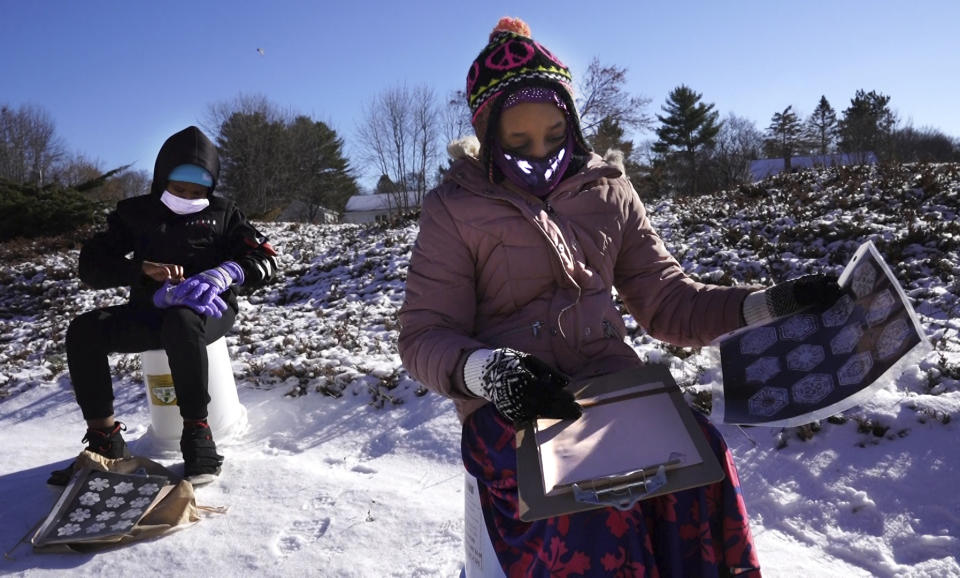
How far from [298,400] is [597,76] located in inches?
687

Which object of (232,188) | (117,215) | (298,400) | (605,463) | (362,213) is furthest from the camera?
(362,213)

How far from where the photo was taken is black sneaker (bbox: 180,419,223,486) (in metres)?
2.81

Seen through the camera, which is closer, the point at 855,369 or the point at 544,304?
the point at 855,369

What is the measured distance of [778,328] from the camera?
167 cm

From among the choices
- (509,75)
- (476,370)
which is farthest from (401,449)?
(509,75)

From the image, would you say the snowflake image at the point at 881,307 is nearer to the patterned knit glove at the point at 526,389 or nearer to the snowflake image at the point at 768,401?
the snowflake image at the point at 768,401

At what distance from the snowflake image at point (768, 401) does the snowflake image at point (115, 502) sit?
2354 millimetres

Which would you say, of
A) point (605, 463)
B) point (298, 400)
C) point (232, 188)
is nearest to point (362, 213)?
point (232, 188)

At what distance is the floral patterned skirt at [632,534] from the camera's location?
135 centimetres

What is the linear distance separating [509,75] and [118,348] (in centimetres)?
233

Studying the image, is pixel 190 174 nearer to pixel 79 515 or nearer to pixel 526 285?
pixel 79 515

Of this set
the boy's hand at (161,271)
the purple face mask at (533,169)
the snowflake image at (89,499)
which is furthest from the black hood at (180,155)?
the purple face mask at (533,169)

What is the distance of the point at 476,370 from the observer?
59.2 inches

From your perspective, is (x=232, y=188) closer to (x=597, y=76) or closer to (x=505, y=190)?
(x=597, y=76)
